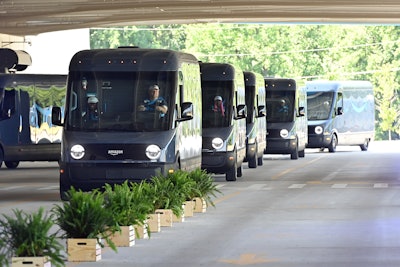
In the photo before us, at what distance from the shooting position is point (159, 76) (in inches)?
1084

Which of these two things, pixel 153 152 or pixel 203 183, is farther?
pixel 153 152

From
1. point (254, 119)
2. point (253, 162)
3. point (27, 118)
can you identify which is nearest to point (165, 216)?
point (254, 119)

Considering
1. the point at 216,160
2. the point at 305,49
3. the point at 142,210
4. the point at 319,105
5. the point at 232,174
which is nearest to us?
the point at 142,210

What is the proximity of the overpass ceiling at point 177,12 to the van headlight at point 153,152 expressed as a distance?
28.6m

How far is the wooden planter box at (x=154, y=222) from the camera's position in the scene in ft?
64.6

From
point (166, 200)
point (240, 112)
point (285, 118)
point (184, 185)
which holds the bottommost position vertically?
point (166, 200)

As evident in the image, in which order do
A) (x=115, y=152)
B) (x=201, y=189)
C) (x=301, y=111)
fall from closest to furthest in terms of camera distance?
(x=201, y=189) → (x=115, y=152) → (x=301, y=111)

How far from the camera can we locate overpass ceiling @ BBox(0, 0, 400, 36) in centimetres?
5622

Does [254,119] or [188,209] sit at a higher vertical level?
[254,119]

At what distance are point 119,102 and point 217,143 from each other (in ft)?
23.2

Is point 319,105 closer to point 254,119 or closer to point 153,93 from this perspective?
point 254,119

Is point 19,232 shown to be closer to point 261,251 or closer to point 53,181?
point 261,251

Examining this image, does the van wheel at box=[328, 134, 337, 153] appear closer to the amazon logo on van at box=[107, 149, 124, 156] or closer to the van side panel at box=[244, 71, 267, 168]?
the van side panel at box=[244, 71, 267, 168]

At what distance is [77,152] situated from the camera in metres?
26.4
